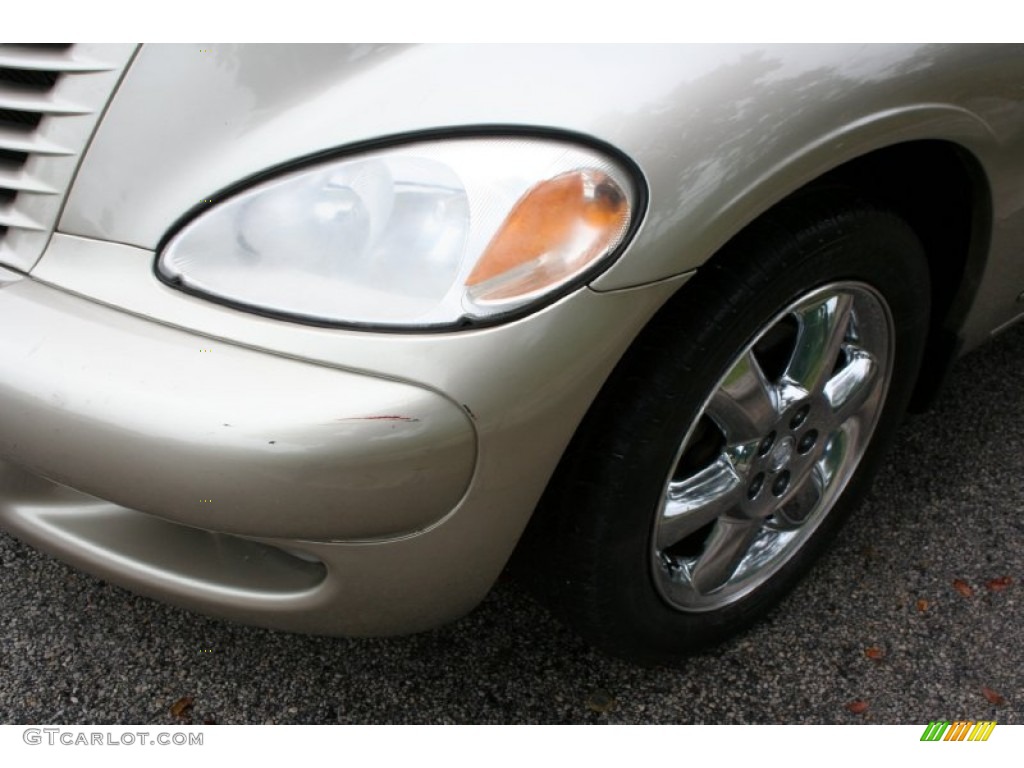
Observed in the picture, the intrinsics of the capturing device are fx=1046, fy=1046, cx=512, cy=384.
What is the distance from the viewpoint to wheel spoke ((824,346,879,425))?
1.83m

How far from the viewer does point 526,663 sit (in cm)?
193

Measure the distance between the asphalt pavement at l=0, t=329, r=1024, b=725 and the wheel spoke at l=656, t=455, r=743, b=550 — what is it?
36 cm

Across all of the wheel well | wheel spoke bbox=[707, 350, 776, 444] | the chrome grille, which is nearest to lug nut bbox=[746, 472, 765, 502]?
wheel spoke bbox=[707, 350, 776, 444]

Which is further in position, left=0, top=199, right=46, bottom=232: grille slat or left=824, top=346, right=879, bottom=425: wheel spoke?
left=824, top=346, right=879, bottom=425: wheel spoke

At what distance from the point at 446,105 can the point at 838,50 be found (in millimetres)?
536

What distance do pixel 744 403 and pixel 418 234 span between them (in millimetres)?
624

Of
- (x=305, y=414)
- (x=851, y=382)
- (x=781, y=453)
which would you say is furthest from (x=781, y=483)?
(x=305, y=414)

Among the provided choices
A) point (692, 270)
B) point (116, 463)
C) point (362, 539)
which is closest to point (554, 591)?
point (362, 539)

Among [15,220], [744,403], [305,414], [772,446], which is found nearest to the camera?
[305,414]

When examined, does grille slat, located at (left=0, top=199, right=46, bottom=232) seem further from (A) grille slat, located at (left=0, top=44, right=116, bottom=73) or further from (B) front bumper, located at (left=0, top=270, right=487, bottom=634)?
(A) grille slat, located at (left=0, top=44, right=116, bottom=73)

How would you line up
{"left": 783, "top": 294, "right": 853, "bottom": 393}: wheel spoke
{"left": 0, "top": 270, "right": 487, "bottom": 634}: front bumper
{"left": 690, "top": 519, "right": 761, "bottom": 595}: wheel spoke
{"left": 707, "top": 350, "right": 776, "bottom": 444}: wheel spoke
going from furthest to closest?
{"left": 690, "top": 519, "right": 761, "bottom": 595}: wheel spoke → {"left": 783, "top": 294, "right": 853, "bottom": 393}: wheel spoke → {"left": 707, "top": 350, "right": 776, "bottom": 444}: wheel spoke → {"left": 0, "top": 270, "right": 487, "bottom": 634}: front bumper

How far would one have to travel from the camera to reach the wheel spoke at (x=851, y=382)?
1.83 metres
